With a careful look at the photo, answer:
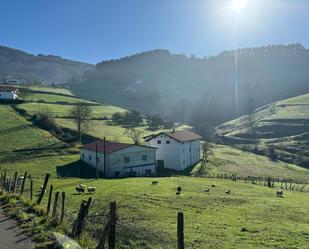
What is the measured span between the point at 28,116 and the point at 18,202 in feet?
334

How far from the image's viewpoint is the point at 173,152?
94.4 metres

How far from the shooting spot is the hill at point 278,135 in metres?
130

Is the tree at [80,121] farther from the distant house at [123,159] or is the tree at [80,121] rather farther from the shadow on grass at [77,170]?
the shadow on grass at [77,170]

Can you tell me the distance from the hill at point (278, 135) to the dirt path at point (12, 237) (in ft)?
365

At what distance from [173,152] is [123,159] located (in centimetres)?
1656

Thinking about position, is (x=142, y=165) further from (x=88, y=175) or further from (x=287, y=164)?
(x=287, y=164)

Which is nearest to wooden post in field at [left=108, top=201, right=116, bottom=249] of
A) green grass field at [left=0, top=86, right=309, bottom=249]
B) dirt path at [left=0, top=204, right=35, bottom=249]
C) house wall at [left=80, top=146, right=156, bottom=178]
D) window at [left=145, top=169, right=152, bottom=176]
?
dirt path at [left=0, top=204, right=35, bottom=249]

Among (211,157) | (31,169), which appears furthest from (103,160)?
(211,157)

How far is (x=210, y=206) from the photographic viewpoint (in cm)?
3844

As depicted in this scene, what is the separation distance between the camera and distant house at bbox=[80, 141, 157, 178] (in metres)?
80.6

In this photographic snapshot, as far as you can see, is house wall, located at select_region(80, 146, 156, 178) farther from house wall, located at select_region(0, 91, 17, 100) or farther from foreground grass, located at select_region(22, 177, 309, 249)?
house wall, located at select_region(0, 91, 17, 100)

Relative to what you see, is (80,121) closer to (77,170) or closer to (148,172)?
(148,172)

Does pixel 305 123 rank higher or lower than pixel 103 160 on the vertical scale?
higher

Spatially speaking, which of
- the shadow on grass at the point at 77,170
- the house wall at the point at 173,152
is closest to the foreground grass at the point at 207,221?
the shadow on grass at the point at 77,170
